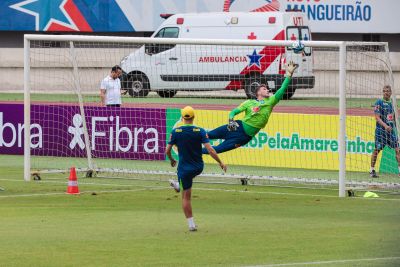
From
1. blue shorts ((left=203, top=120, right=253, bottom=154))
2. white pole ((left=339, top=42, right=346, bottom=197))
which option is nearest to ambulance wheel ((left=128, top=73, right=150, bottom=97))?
blue shorts ((left=203, top=120, right=253, bottom=154))

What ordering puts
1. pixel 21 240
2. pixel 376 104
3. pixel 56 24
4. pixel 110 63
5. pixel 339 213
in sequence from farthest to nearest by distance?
pixel 56 24 < pixel 110 63 < pixel 376 104 < pixel 339 213 < pixel 21 240

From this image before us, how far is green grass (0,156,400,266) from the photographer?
13719 mm

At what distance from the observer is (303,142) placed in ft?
76.9

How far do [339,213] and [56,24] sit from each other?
33.6 metres

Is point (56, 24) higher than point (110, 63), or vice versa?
point (56, 24)

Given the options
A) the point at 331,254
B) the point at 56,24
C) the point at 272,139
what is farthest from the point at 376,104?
the point at 56,24

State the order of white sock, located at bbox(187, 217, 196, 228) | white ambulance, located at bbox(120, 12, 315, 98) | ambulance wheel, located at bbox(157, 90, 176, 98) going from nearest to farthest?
1. white sock, located at bbox(187, 217, 196, 228)
2. white ambulance, located at bbox(120, 12, 315, 98)
3. ambulance wheel, located at bbox(157, 90, 176, 98)

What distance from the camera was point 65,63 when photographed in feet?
83.4

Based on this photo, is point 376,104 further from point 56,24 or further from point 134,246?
point 56,24

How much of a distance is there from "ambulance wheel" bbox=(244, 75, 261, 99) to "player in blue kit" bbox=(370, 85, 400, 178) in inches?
92.4

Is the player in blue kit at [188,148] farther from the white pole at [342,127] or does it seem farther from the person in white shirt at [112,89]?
the person in white shirt at [112,89]

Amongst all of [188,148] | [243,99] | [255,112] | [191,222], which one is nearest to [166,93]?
[243,99]

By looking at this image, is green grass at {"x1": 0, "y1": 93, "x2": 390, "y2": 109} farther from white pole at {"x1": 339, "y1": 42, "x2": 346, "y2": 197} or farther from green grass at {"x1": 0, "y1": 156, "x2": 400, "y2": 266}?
green grass at {"x1": 0, "y1": 156, "x2": 400, "y2": 266}

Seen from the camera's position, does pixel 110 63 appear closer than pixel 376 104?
No
